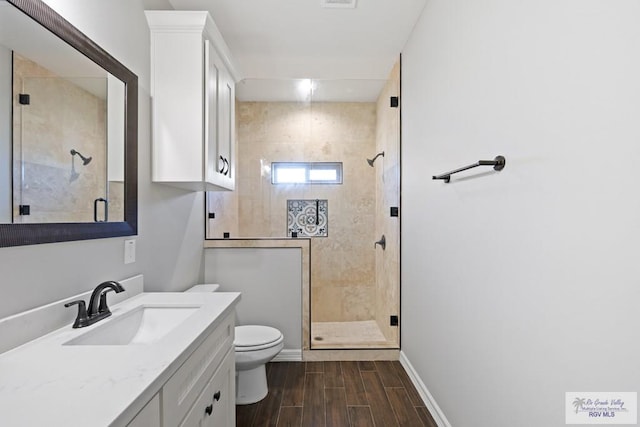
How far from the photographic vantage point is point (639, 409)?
76 centimetres

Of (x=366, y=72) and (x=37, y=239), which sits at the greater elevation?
(x=366, y=72)

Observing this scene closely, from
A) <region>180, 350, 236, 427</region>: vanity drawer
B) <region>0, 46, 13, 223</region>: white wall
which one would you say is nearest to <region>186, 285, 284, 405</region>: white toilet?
<region>180, 350, 236, 427</region>: vanity drawer

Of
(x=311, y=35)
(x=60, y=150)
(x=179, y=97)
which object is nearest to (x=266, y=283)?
(x=179, y=97)

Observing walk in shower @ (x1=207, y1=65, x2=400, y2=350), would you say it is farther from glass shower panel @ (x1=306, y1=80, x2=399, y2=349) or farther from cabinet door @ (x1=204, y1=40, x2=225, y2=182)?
cabinet door @ (x1=204, y1=40, x2=225, y2=182)

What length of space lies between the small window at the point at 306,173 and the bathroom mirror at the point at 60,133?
1551mm

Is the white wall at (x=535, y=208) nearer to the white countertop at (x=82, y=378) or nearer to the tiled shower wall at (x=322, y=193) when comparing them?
the white countertop at (x=82, y=378)

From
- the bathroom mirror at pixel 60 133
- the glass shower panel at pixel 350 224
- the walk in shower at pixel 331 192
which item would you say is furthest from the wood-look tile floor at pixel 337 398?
the bathroom mirror at pixel 60 133

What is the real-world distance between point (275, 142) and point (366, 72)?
1.07 meters

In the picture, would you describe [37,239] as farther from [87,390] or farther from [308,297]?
[308,297]

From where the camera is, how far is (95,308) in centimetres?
129

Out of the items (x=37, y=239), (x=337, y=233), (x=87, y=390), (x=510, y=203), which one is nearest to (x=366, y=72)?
(x=337, y=233)

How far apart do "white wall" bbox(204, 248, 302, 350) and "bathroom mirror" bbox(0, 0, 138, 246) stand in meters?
1.25

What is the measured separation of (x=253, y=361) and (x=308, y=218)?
149 cm

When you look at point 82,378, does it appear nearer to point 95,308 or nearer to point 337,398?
point 95,308
